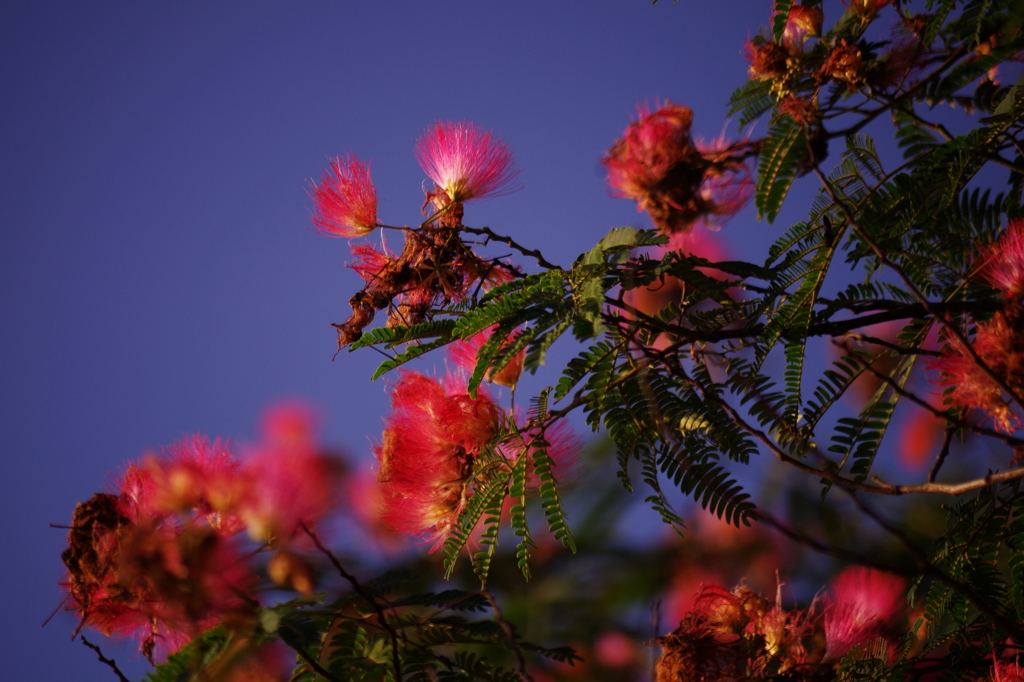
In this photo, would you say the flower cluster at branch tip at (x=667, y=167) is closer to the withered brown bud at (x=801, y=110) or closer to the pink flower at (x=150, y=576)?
the withered brown bud at (x=801, y=110)

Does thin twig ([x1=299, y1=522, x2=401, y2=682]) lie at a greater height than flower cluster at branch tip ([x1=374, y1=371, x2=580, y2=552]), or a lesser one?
lesser

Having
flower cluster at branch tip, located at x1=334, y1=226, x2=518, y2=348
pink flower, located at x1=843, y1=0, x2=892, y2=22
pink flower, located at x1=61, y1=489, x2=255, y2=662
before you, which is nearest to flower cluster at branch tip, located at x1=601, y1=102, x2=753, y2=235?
pink flower, located at x1=843, y1=0, x2=892, y2=22

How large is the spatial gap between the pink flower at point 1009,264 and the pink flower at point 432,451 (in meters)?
1.13

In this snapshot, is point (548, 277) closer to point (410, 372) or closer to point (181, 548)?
point (410, 372)

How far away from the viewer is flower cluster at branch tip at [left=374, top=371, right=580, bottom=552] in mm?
1747

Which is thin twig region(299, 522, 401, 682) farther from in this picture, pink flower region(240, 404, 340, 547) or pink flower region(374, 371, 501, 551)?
pink flower region(374, 371, 501, 551)

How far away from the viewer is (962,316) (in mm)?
1672

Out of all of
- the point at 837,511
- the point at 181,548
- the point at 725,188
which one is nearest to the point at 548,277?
the point at 181,548

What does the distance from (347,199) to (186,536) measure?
2.89 feet

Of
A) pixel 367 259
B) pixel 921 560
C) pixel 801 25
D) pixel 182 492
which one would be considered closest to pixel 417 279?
pixel 367 259

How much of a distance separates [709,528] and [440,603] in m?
2.55

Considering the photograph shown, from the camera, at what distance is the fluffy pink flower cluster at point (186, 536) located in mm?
1183

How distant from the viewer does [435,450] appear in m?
1.75

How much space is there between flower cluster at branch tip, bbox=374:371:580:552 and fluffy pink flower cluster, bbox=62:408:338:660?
296 millimetres
